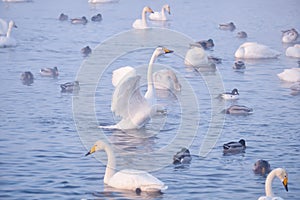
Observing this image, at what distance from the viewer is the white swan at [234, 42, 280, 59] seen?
2833cm

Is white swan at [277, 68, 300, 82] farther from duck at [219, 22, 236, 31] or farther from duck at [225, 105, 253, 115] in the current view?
duck at [219, 22, 236, 31]

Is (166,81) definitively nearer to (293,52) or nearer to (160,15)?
(293,52)

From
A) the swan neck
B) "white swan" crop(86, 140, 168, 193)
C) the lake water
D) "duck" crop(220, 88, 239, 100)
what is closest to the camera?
"white swan" crop(86, 140, 168, 193)

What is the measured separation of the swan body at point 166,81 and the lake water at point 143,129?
0.92ft

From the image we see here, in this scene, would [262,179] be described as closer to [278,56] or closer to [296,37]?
[278,56]

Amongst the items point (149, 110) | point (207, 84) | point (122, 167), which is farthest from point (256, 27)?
point (122, 167)

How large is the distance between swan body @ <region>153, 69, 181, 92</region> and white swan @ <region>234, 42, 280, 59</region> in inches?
204

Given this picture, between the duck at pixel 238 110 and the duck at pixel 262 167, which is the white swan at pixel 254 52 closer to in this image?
the duck at pixel 238 110

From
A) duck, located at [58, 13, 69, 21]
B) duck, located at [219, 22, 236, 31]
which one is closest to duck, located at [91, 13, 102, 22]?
duck, located at [58, 13, 69, 21]

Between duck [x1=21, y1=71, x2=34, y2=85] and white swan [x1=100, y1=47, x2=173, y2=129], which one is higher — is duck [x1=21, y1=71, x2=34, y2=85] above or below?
above

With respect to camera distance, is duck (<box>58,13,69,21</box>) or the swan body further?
duck (<box>58,13,69,21</box>)

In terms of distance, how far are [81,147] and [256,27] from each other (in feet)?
63.9

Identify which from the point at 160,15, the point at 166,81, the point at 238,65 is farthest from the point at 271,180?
the point at 160,15

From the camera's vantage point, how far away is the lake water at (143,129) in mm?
15109
